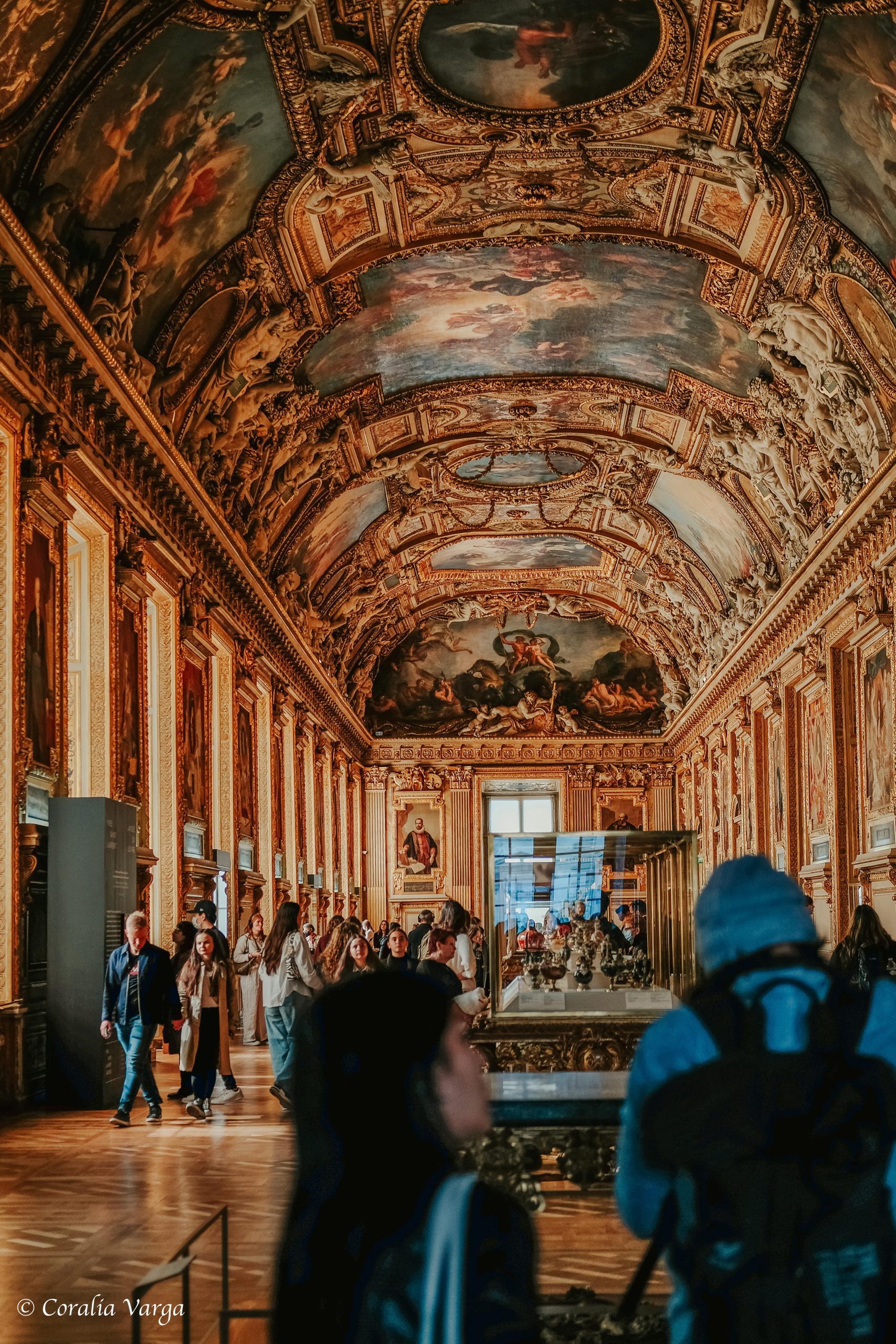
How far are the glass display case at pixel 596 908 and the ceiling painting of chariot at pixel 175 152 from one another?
22.8ft

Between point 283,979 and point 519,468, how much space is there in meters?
17.2

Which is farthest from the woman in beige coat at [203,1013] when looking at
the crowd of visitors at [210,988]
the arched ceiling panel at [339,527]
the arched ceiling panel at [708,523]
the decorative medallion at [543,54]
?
the arched ceiling panel at [708,523]

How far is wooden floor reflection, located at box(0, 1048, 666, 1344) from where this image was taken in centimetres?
616

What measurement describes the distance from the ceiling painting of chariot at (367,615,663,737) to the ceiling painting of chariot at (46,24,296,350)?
83.0 ft

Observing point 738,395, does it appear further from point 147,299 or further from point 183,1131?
point 183,1131

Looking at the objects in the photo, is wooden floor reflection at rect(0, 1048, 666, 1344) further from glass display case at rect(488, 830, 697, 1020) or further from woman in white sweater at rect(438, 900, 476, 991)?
glass display case at rect(488, 830, 697, 1020)

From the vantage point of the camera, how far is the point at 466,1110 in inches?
93.8

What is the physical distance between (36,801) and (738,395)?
1286 centimetres

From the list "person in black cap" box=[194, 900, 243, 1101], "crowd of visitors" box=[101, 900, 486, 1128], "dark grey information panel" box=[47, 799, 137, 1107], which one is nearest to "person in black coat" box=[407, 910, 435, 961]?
"crowd of visitors" box=[101, 900, 486, 1128]

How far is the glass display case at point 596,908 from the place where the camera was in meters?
11.8

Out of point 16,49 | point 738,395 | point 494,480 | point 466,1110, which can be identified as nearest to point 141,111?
point 16,49

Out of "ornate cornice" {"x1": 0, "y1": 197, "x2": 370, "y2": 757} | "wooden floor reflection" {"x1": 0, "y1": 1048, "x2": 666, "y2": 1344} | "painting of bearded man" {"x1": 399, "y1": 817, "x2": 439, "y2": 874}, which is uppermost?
"ornate cornice" {"x1": 0, "y1": 197, "x2": 370, "y2": 757}

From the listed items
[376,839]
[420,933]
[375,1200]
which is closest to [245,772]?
[420,933]

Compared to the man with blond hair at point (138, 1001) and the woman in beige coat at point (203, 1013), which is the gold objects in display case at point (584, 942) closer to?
the woman in beige coat at point (203, 1013)
